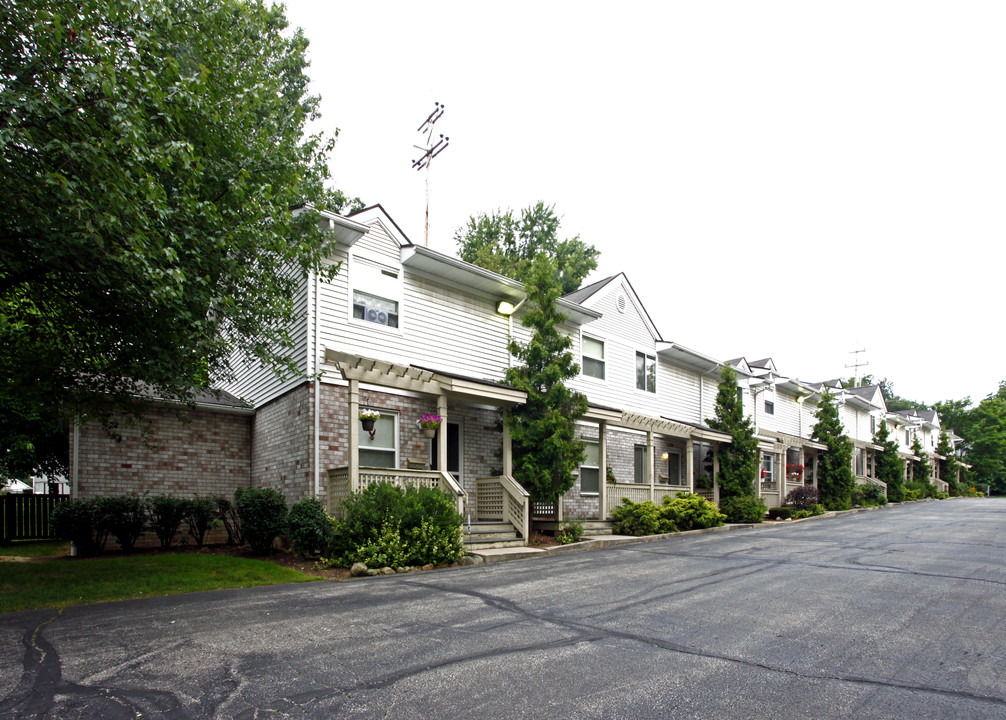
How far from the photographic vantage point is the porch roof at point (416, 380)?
40.4 ft

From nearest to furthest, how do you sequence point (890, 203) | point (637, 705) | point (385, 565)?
point (637, 705) → point (385, 565) → point (890, 203)

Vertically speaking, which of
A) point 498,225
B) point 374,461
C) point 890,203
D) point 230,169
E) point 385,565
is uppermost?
point 498,225

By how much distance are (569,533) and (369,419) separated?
5.55 m

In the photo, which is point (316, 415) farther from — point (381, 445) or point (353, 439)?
point (381, 445)

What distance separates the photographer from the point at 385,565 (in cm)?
1103

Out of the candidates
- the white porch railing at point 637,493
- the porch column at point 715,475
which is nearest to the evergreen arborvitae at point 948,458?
the porch column at point 715,475

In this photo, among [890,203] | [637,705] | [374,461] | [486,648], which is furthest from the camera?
[890,203]

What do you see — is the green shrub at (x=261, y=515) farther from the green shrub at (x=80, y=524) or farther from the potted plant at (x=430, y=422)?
the potted plant at (x=430, y=422)

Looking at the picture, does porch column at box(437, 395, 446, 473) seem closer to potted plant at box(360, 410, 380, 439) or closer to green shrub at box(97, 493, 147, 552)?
potted plant at box(360, 410, 380, 439)

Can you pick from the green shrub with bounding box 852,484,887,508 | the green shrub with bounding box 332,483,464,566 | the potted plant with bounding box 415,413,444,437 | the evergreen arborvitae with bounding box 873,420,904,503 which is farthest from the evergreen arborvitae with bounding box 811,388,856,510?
the green shrub with bounding box 332,483,464,566

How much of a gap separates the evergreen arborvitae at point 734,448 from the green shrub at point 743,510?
0.52m

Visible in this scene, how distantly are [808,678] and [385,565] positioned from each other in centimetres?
754

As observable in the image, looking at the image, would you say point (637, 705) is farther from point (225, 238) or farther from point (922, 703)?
point (225, 238)

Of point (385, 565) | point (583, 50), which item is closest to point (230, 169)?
point (583, 50)
